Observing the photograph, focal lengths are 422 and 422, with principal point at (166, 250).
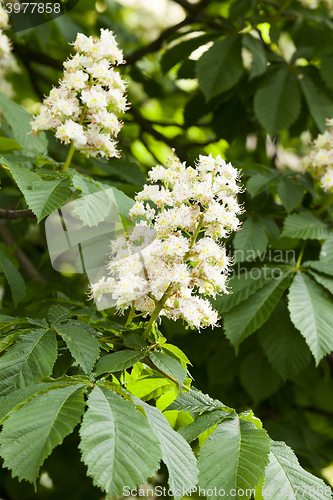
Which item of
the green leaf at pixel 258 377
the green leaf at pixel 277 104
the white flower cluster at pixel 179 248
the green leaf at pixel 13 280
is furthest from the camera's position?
the green leaf at pixel 277 104

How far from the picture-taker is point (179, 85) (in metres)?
6.14

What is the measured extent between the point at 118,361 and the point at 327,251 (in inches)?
63.4

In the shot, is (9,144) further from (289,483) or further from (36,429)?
(289,483)

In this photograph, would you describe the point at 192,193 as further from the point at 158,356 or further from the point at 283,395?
the point at 283,395

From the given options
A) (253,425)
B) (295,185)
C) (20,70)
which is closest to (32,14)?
(20,70)

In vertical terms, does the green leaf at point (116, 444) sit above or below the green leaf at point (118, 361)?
above

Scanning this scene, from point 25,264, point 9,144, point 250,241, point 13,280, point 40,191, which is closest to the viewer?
point 40,191

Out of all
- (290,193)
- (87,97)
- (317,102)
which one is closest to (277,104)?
(317,102)

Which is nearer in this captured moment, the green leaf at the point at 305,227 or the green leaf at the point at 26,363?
the green leaf at the point at 26,363

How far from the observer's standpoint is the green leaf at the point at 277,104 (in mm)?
3059

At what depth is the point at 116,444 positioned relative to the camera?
38.1 inches

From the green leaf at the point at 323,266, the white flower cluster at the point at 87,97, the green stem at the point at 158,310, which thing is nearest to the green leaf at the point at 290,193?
the green leaf at the point at 323,266

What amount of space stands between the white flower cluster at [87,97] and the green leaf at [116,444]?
3.76ft

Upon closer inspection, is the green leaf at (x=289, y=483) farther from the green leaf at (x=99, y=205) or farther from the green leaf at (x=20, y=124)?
the green leaf at (x=20, y=124)
